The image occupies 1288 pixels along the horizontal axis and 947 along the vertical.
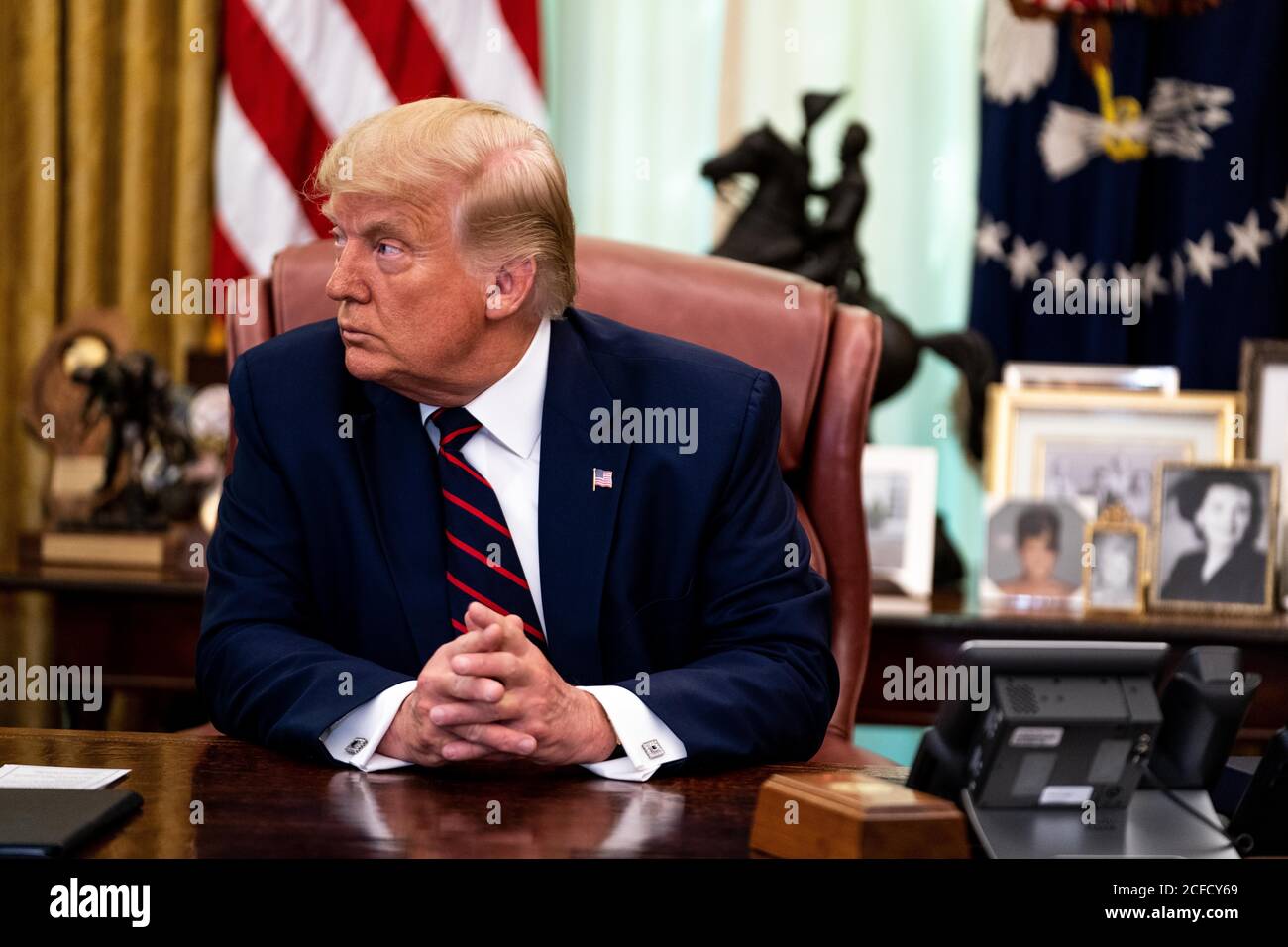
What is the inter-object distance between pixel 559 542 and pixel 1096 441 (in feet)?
5.47

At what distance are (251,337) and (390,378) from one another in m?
0.42

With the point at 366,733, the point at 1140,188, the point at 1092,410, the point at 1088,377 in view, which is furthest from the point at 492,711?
the point at 1140,188

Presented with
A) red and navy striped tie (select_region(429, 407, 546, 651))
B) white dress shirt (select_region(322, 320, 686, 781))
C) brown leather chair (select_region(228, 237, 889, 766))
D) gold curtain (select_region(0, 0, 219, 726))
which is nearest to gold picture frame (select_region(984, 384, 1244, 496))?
brown leather chair (select_region(228, 237, 889, 766))

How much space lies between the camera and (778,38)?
3.45 meters

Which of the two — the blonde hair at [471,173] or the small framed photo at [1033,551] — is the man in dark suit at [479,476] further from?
the small framed photo at [1033,551]

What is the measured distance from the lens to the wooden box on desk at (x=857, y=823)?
3.37 feet

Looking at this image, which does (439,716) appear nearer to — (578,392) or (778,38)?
(578,392)

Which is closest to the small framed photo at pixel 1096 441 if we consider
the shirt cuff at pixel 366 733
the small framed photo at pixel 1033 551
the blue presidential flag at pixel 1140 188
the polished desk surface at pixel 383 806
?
the small framed photo at pixel 1033 551

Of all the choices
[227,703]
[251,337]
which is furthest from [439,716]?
[251,337]

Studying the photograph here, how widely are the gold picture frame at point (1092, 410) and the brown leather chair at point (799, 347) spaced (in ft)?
3.31

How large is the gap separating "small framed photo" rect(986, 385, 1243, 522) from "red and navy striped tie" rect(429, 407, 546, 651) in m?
1.56

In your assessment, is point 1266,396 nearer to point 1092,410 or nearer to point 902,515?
point 1092,410

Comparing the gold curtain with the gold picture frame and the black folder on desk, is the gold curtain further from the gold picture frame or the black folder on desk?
the black folder on desk

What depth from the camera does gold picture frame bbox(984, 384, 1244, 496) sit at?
2934mm
